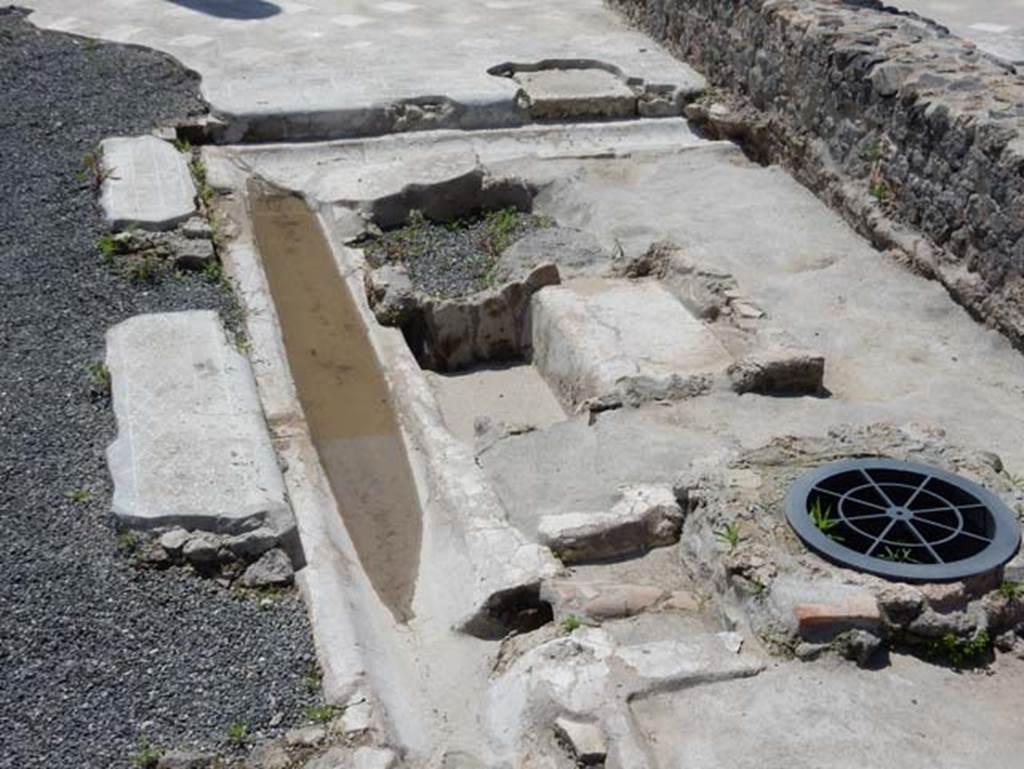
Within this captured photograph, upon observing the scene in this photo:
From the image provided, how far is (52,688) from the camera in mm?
3793

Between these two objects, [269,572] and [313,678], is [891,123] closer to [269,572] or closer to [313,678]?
[269,572]

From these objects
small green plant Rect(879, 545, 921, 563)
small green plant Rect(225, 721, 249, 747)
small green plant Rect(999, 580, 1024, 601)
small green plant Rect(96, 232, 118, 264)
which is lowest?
small green plant Rect(96, 232, 118, 264)

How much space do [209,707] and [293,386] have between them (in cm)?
225

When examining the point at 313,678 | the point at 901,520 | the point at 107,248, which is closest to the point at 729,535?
the point at 901,520

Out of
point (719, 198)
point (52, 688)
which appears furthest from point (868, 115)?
point (52, 688)

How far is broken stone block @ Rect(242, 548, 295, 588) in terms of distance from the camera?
4.35 meters

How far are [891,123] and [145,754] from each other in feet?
17.0

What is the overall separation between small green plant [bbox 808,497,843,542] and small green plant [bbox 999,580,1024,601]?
0.52 metres

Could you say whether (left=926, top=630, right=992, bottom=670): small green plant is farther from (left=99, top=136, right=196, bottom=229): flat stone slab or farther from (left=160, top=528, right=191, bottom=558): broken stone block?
(left=99, top=136, right=196, bottom=229): flat stone slab

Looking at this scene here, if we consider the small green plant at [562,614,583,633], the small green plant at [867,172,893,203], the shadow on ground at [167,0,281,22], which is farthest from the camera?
the shadow on ground at [167,0,281,22]

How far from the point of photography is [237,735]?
12.1ft

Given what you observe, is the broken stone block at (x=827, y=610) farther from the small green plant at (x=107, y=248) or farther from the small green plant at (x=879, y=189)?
the small green plant at (x=107, y=248)

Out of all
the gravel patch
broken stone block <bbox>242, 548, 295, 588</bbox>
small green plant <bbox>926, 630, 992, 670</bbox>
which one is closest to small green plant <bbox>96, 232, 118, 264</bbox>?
the gravel patch

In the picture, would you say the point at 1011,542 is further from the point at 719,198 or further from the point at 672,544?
the point at 719,198
